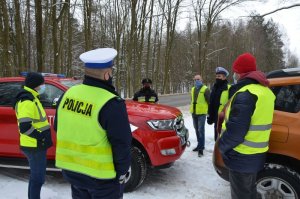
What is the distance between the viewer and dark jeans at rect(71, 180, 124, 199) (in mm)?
2465

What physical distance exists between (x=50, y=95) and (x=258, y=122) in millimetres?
3435

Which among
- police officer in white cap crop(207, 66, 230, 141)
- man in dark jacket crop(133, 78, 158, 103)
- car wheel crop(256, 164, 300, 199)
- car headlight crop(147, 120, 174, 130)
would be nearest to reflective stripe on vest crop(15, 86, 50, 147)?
car headlight crop(147, 120, 174, 130)

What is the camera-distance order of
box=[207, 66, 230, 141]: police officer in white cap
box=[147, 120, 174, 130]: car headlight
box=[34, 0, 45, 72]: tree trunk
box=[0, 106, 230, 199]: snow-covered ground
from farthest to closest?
box=[34, 0, 45, 72]: tree trunk < box=[207, 66, 230, 141]: police officer in white cap < box=[147, 120, 174, 130]: car headlight < box=[0, 106, 230, 199]: snow-covered ground

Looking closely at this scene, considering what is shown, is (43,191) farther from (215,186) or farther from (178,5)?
(178,5)

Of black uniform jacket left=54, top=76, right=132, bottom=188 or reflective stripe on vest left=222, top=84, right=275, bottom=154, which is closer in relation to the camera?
black uniform jacket left=54, top=76, right=132, bottom=188

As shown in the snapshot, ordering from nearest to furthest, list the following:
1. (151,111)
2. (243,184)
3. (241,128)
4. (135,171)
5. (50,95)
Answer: (241,128) < (243,184) < (135,171) < (151,111) < (50,95)

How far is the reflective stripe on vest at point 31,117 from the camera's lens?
371cm

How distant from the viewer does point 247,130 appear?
327 cm

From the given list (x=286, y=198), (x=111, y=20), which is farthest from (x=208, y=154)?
(x=111, y=20)

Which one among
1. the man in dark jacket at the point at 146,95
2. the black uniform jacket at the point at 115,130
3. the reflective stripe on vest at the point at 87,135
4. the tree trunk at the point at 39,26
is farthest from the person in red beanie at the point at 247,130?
the tree trunk at the point at 39,26

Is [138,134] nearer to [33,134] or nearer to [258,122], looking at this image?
[33,134]

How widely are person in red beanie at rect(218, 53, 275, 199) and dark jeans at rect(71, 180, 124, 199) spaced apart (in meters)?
1.33

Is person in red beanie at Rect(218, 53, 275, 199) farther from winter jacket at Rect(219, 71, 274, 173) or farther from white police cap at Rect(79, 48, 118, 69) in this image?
white police cap at Rect(79, 48, 118, 69)

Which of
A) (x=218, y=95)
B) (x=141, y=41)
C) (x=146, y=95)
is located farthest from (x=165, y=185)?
(x=141, y=41)
